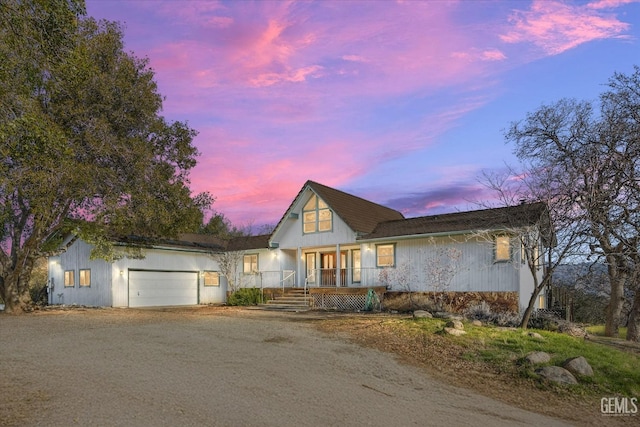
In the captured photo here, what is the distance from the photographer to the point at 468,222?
68.7ft

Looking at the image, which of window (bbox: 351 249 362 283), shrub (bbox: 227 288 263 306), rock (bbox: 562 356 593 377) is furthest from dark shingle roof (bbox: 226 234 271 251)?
rock (bbox: 562 356 593 377)

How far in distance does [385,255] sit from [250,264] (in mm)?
10243

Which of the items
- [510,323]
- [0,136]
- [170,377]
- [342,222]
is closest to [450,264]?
[510,323]

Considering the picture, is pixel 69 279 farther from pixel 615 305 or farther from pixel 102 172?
pixel 615 305

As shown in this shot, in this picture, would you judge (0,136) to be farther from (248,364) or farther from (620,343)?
(620,343)

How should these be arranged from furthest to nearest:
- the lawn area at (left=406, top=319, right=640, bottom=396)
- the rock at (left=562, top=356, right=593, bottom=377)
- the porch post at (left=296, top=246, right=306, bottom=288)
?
1. the porch post at (left=296, top=246, right=306, bottom=288)
2. the rock at (left=562, top=356, right=593, bottom=377)
3. the lawn area at (left=406, top=319, right=640, bottom=396)

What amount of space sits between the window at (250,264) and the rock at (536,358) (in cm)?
2107

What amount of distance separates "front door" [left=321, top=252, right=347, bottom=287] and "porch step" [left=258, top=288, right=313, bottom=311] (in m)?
1.90

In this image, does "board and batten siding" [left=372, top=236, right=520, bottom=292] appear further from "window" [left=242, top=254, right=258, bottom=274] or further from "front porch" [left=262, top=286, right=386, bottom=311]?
"window" [left=242, top=254, right=258, bottom=274]

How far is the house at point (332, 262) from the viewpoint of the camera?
2009 cm

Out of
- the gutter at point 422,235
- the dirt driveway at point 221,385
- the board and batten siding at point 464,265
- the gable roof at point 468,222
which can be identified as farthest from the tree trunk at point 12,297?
the board and batten siding at point 464,265

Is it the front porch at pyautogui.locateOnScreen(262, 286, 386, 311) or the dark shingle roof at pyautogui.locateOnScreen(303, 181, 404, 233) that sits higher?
the dark shingle roof at pyautogui.locateOnScreen(303, 181, 404, 233)

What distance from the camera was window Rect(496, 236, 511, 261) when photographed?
19755 mm

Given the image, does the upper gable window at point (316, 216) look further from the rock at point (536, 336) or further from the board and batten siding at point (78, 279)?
the rock at point (536, 336)
